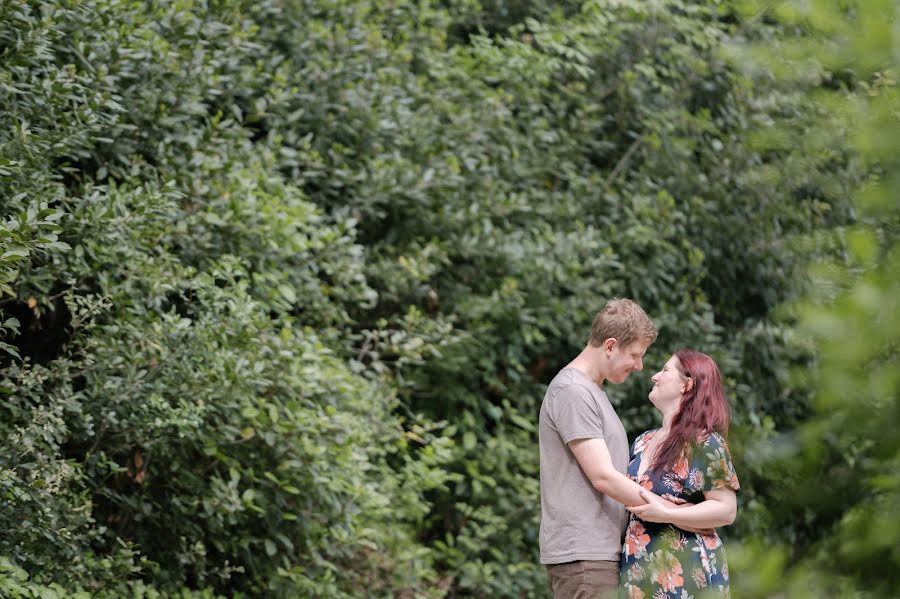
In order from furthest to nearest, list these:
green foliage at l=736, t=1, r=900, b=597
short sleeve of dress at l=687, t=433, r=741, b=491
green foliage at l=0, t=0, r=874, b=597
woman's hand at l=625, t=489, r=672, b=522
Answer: green foliage at l=0, t=0, r=874, b=597 → short sleeve of dress at l=687, t=433, r=741, b=491 → woman's hand at l=625, t=489, r=672, b=522 → green foliage at l=736, t=1, r=900, b=597

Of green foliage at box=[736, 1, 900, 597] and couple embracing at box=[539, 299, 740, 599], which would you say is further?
couple embracing at box=[539, 299, 740, 599]

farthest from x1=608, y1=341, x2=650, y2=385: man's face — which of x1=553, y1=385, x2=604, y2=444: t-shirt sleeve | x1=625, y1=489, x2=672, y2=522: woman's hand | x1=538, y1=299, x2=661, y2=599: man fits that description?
x1=625, y1=489, x2=672, y2=522: woman's hand

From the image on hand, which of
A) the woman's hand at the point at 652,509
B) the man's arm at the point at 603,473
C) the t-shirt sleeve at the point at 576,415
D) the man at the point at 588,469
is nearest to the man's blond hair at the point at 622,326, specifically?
the man at the point at 588,469

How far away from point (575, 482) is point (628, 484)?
244mm

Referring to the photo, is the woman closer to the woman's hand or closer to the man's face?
the woman's hand

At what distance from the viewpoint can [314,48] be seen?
26.3ft

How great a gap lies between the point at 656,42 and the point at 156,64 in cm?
523

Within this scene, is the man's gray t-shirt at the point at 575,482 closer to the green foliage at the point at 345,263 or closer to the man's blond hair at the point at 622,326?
the man's blond hair at the point at 622,326

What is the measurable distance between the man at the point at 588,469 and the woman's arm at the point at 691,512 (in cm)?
3

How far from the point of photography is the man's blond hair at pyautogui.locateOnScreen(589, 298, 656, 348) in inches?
176

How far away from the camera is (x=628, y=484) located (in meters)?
4.18

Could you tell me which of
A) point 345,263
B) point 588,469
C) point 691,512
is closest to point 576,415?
point 588,469

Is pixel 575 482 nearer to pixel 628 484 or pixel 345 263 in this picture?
pixel 628 484

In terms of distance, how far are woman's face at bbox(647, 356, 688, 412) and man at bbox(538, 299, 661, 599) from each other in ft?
0.42
